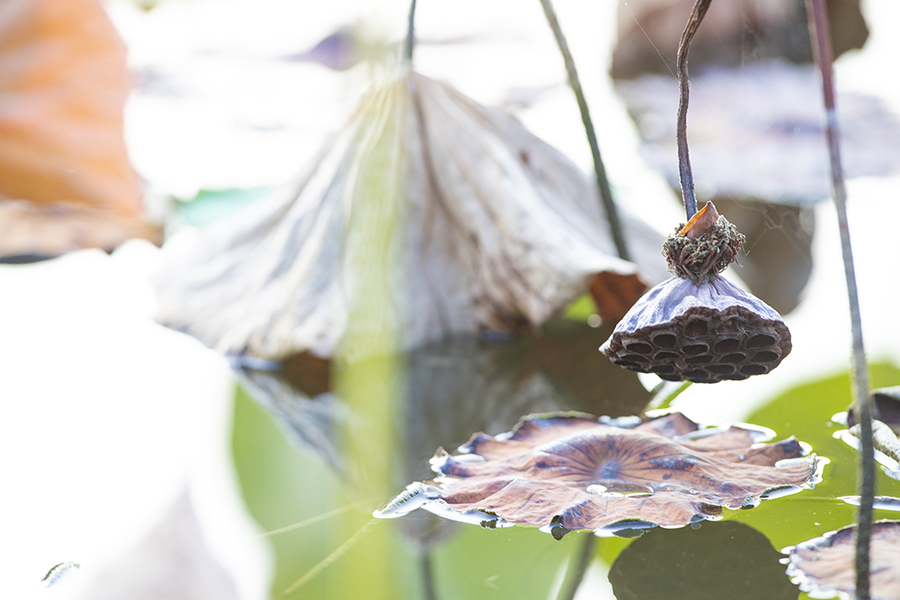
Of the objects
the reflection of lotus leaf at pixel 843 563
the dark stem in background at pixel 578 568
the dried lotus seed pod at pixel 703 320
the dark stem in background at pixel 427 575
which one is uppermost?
the dried lotus seed pod at pixel 703 320

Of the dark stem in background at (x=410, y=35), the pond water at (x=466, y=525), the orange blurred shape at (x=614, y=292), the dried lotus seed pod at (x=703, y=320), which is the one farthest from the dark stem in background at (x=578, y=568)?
the dark stem in background at (x=410, y=35)

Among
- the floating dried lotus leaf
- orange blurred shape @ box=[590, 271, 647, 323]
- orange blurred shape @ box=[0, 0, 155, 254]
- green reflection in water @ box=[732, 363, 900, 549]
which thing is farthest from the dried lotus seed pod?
orange blurred shape @ box=[0, 0, 155, 254]

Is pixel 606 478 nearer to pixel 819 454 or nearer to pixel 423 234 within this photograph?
pixel 819 454

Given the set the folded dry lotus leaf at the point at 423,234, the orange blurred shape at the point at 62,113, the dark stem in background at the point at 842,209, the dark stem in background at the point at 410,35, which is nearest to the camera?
the dark stem in background at the point at 842,209

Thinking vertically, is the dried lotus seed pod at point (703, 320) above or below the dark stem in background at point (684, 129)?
below

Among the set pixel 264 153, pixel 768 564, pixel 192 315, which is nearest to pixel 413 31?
pixel 192 315

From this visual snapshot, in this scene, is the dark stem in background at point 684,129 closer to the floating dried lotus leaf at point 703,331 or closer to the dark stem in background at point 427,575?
the floating dried lotus leaf at point 703,331

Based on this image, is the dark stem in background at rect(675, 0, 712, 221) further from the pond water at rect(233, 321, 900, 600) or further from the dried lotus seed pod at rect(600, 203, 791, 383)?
the pond water at rect(233, 321, 900, 600)
